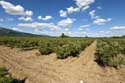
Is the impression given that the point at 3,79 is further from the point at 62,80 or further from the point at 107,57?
the point at 107,57

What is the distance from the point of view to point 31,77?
9.97m

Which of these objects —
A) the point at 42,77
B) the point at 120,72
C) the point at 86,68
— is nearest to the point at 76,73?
the point at 86,68

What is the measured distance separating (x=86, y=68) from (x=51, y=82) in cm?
396

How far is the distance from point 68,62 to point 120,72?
14.7 ft

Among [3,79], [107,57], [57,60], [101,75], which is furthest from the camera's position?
[57,60]

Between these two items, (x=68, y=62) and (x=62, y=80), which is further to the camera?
(x=68, y=62)

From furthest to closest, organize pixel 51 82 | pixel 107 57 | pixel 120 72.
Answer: pixel 107 57, pixel 120 72, pixel 51 82

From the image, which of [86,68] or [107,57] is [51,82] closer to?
[86,68]

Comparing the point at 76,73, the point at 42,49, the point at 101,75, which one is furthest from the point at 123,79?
the point at 42,49

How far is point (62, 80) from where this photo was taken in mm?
9641

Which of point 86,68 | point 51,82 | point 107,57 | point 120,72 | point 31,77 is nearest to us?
point 51,82

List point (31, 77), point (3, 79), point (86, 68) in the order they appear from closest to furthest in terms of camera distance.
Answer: point (3, 79)
point (31, 77)
point (86, 68)

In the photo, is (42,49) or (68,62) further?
(42,49)

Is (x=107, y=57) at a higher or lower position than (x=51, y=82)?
higher
